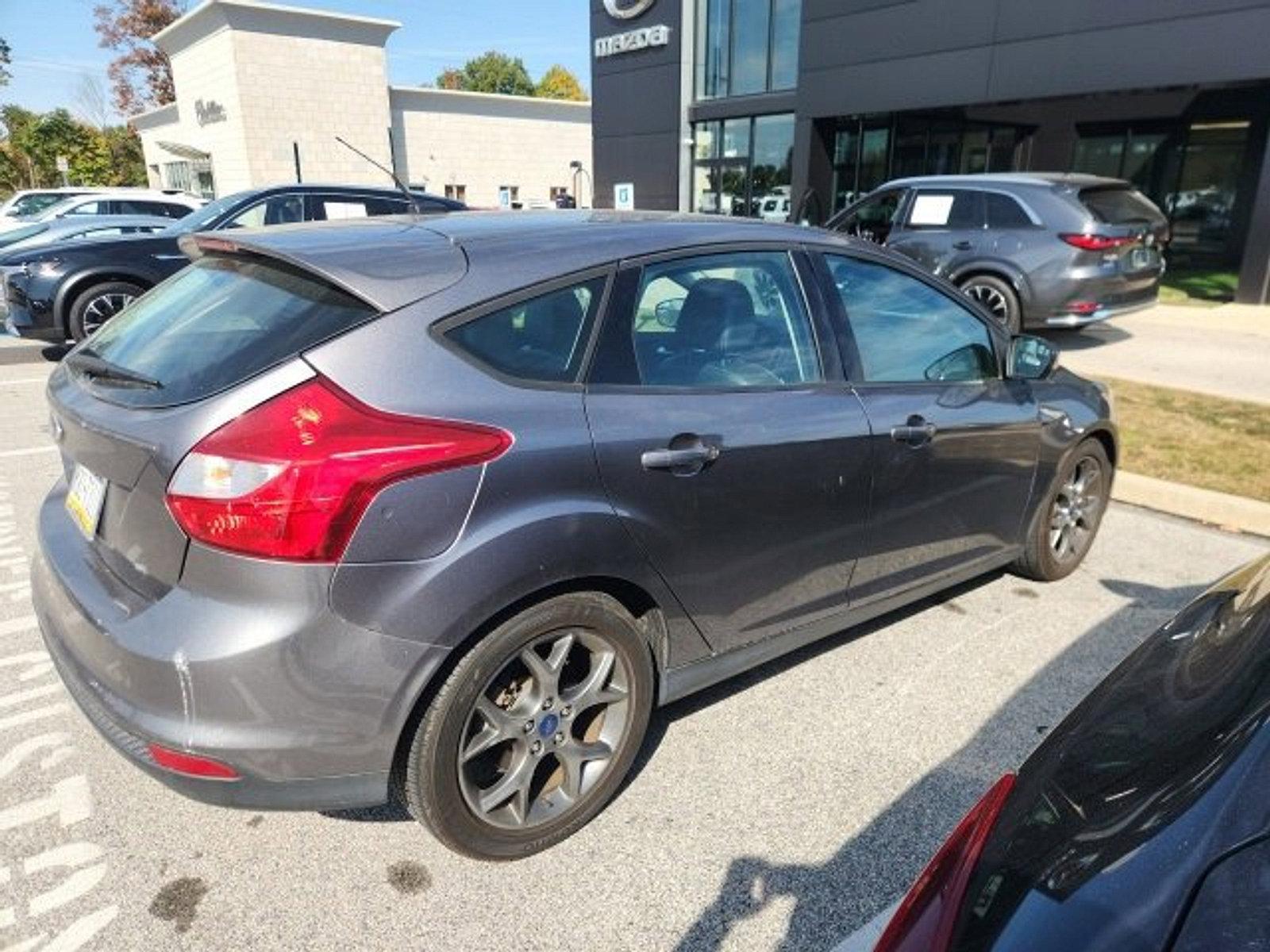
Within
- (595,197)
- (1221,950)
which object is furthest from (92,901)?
(595,197)

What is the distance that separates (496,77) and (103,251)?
87446mm

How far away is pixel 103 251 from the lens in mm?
7738

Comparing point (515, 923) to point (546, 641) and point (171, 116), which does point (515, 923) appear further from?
point (171, 116)

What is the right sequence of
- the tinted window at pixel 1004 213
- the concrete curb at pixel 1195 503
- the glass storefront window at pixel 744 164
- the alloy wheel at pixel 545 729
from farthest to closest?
1. the glass storefront window at pixel 744 164
2. the tinted window at pixel 1004 213
3. the concrete curb at pixel 1195 503
4. the alloy wheel at pixel 545 729

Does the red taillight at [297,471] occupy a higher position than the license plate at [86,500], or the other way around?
the red taillight at [297,471]

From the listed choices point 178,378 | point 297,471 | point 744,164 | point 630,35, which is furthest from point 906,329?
point 630,35

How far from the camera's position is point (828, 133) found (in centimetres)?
2067

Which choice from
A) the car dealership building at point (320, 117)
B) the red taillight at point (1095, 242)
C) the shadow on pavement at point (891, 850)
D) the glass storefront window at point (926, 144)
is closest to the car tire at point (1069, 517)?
the shadow on pavement at point (891, 850)

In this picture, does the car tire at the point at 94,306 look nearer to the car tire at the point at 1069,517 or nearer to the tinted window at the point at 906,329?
the tinted window at the point at 906,329

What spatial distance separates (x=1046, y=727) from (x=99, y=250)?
27.2ft

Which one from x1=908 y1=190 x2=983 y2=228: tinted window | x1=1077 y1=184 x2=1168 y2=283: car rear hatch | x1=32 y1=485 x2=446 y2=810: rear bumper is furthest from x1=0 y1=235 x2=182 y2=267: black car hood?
x1=1077 y1=184 x2=1168 y2=283: car rear hatch

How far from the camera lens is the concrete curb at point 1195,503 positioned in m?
4.76

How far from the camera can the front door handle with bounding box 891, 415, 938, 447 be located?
117 inches

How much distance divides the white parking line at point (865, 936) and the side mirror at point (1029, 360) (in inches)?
88.6
